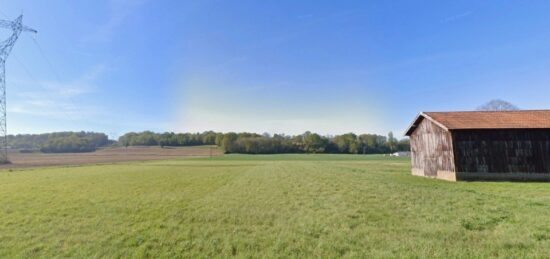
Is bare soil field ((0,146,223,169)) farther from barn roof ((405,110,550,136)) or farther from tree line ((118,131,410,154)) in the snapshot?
barn roof ((405,110,550,136))

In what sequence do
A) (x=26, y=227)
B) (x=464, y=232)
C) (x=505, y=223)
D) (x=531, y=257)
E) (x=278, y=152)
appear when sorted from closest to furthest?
(x=531, y=257) → (x=464, y=232) → (x=505, y=223) → (x=26, y=227) → (x=278, y=152)

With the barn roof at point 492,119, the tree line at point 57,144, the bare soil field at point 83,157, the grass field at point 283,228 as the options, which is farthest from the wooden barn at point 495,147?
the tree line at point 57,144

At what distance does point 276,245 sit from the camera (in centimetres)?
672

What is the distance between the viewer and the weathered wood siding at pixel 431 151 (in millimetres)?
24438

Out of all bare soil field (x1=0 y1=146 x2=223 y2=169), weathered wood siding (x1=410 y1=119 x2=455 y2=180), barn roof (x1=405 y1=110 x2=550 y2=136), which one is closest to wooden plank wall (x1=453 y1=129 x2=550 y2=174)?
barn roof (x1=405 y1=110 x2=550 y2=136)

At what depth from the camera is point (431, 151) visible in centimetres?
2675

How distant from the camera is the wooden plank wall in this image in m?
23.0

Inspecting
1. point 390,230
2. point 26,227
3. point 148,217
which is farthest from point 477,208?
point 26,227

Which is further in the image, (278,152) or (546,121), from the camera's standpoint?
(278,152)

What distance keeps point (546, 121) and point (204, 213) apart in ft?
92.5

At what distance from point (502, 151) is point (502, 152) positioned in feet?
0.27

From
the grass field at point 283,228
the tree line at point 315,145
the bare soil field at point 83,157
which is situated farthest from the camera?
the tree line at point 315,145

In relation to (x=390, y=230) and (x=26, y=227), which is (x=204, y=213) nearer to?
(x=26, y=227)

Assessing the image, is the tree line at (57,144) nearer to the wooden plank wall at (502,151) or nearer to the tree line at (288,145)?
the tree line at (288,145)
